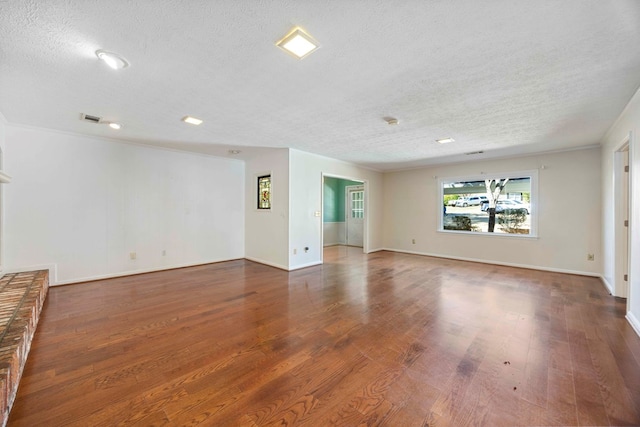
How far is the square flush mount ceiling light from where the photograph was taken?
1703 millimetres

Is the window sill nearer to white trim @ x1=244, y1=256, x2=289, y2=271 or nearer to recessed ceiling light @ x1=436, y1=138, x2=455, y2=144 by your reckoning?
recessed ceiling light @ x1=436, y1=138, x2=455, y2=144

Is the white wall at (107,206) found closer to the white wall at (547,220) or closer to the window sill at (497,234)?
the white wall at (547,220)

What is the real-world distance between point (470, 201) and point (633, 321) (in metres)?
3.87

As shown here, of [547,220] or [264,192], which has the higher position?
[264,192]

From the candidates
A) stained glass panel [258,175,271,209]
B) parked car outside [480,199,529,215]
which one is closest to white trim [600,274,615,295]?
parked car outside [480,199,529,215]

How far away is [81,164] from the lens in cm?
418

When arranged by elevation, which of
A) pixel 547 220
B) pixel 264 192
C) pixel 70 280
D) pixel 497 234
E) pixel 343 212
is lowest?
pixel 70 280

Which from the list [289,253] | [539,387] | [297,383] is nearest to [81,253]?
[289,253]

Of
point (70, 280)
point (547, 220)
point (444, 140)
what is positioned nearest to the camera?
point (70, 280)

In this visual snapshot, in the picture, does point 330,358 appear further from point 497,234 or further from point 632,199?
point 497,234

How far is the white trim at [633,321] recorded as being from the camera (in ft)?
8.17

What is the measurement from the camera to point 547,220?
16.7 ft

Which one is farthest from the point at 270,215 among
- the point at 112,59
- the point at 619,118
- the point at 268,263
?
the point at 619,118

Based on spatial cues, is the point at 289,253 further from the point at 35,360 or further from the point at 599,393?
the point at 599,393
